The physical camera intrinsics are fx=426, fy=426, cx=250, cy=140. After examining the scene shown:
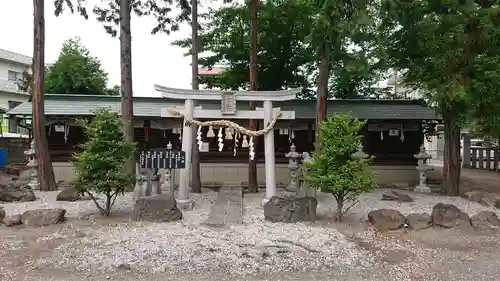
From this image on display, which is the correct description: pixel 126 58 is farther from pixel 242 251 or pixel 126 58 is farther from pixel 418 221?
pixel 418 221

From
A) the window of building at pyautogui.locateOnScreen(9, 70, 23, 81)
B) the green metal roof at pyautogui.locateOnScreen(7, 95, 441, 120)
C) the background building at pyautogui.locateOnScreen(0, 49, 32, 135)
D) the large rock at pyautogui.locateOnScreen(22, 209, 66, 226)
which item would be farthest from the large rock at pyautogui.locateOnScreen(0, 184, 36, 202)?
the window of building at pyautogui.locateOnScreen(9, 70, 23, 81)

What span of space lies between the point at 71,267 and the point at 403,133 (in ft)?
45.6

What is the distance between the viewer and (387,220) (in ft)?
28.1

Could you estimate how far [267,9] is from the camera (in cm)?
1758

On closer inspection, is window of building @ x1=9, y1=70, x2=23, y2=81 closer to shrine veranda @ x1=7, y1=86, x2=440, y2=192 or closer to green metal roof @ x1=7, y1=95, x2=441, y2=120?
green metal roof @ x1=7, y1=95, x2=441, y2=120

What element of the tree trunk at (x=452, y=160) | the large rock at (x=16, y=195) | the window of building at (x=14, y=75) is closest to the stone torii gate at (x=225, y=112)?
the large rock at (x=16, y=195)

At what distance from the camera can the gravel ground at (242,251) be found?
5891 mm

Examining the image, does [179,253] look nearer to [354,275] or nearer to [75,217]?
[354,275]

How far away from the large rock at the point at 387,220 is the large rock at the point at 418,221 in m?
0.13

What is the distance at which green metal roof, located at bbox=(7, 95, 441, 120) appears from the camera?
1597 centimetres

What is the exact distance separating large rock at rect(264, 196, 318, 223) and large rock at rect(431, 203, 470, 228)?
2.46 m

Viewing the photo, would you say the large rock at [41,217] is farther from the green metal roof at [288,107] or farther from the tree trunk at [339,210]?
the green metal roof at [288,107]

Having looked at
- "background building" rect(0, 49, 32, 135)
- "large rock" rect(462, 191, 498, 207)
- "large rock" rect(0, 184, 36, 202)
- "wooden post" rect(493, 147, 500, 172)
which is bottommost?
"large rock" rect(462, 191, 498, 207)

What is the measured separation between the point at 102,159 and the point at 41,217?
5.33 feet
